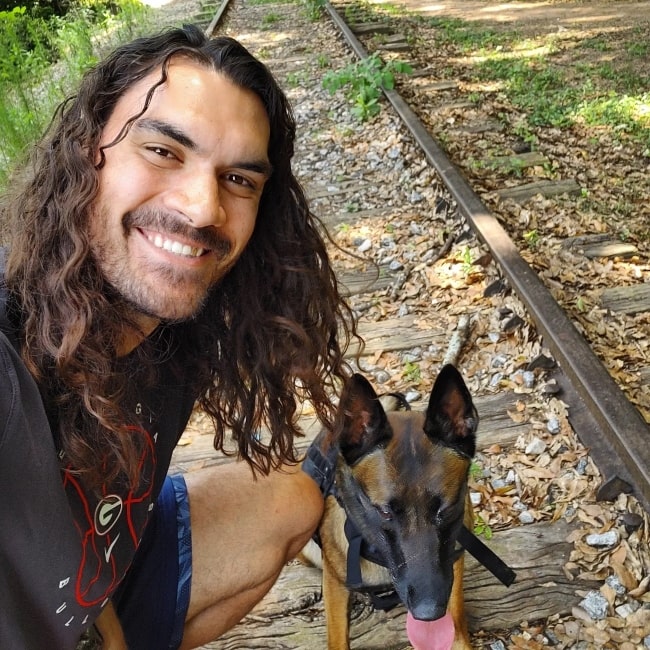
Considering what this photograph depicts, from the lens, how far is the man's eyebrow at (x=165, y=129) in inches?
81.0

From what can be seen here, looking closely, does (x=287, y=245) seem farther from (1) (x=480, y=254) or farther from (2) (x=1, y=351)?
(1) (x=480, y=254)

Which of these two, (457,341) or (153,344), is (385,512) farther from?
(457,341)

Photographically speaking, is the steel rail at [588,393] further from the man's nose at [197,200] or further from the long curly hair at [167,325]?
the man's nose at [197,200]

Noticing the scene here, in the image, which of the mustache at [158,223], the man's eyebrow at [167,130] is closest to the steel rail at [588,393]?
the mustache at [158,223]

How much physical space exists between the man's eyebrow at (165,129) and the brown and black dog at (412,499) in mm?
965

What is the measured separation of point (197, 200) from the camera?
2.08 meters

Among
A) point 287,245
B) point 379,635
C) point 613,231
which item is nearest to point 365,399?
point 287,245

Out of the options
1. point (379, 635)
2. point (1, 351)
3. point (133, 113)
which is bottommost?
point (379, 635)

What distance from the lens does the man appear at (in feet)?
6.12

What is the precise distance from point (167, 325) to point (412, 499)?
106cm

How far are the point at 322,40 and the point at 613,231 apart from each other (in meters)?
8.13

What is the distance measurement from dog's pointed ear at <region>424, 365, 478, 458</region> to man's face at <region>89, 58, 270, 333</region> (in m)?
0.94

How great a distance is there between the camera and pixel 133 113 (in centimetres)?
214

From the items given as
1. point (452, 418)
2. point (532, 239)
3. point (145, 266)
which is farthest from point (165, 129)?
point (532, 239)
